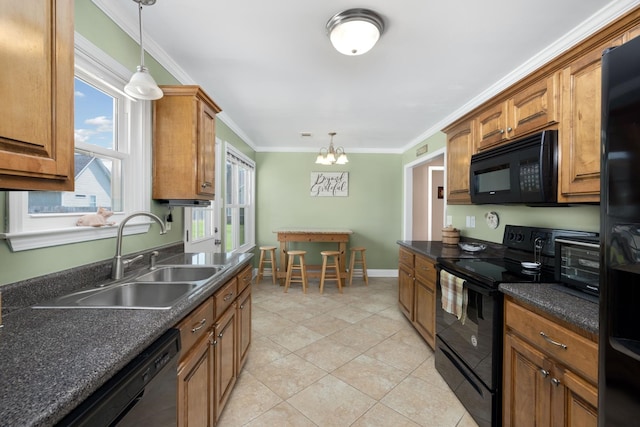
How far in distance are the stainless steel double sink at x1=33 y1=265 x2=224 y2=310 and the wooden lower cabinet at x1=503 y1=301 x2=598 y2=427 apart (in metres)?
1.56

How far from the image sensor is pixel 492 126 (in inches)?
84.1

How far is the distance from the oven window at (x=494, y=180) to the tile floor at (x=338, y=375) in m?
1.49

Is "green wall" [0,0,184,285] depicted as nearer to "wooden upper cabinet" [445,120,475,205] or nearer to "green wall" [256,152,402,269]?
"wooden upper cabinet" [445,120,475,205]

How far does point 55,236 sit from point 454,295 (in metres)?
2.25

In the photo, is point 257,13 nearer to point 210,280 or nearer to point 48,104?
point 48,104

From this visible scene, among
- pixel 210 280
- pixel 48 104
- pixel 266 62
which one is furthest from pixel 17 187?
pixel 266 62

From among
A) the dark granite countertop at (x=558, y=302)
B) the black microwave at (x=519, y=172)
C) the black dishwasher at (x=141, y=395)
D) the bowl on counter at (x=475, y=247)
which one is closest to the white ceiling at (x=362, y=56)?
Answer: the black microwave at (x=519, y=172)

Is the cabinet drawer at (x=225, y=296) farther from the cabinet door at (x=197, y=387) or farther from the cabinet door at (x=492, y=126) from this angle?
the cabinet door at (x=492, y=126)

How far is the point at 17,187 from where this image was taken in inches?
29.7

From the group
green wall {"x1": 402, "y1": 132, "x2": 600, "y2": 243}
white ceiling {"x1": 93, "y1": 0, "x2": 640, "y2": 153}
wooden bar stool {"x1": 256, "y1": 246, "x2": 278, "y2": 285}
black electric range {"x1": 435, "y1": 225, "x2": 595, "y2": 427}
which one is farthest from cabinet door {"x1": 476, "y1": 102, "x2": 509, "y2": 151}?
wooden bar stool {"x1": 256, "y1": 246, "x2": 278, "y2": 285}

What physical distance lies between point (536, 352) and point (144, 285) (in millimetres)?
1982

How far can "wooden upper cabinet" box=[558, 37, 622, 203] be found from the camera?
133cm

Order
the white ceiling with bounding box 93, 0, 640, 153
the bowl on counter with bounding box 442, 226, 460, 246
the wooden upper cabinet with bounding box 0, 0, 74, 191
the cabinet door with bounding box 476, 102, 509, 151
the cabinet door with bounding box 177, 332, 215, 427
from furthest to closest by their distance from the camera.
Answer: the bowl on counter with bounding box 442, 226, 460, 246 < the cabinet door with bounding box 476, 102, 509, 151 < the white ceiling with bounding box 93, 0, 640, 153 < the cabinet door with bounding box 177, 332, 215, 427 < the wooden upper cabinet with bounding box 0, 0, 74, 191

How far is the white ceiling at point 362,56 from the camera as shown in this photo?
60.9 inches
